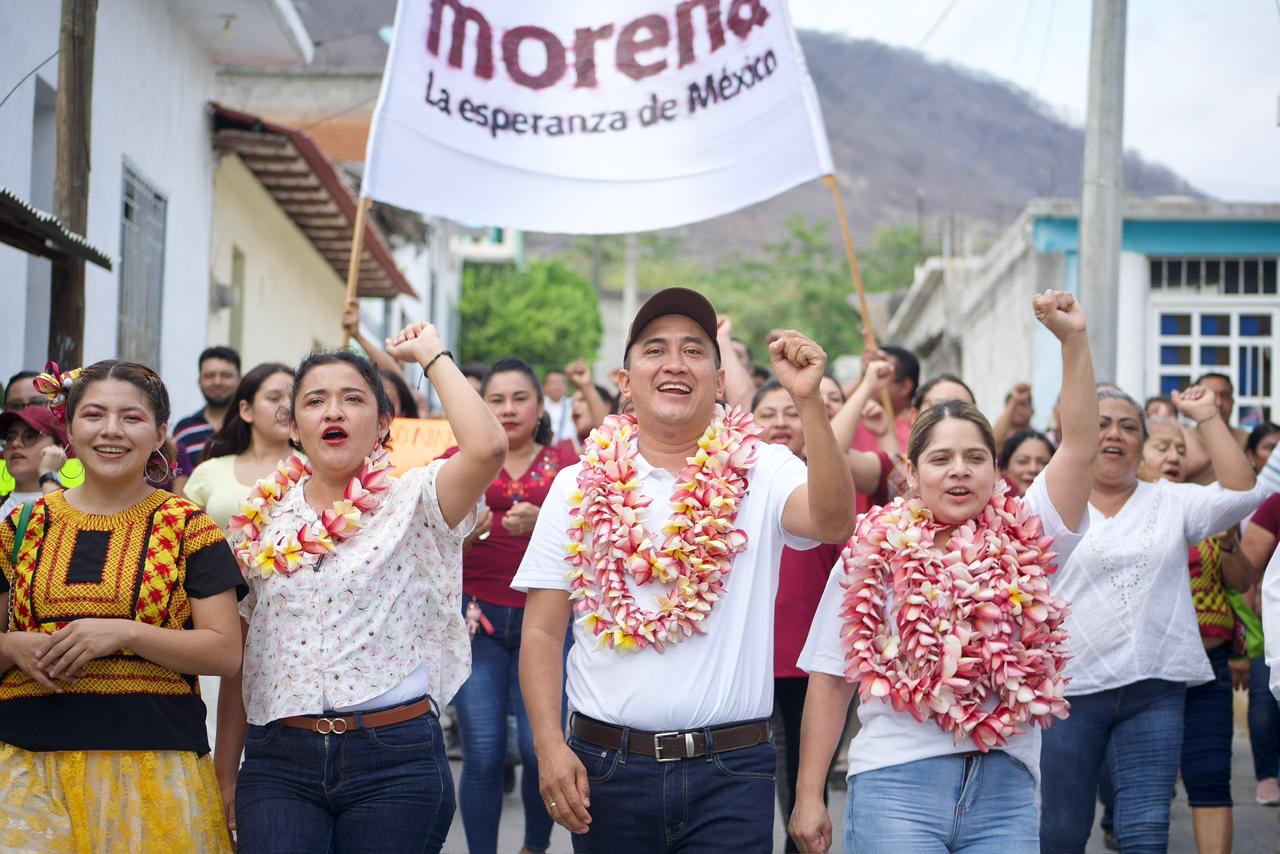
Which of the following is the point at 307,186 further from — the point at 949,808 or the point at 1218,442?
the point at 949,808

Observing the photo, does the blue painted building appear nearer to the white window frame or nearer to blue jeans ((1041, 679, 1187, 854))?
the white window frame

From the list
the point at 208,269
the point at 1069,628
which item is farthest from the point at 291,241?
the point at 1069,628

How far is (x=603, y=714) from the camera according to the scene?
160 inches

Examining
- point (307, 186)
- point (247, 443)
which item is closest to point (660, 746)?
point (247, 443)

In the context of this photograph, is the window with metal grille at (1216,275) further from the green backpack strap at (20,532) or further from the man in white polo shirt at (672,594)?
the green backpack strap at (20,532)

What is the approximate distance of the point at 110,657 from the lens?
12.8 feet

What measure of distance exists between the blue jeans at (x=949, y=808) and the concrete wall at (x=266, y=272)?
1106 cm

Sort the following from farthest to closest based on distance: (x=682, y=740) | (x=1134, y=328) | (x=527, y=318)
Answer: (x=527, y=318) → (x=1134, y=328) → (x=682, y=740)

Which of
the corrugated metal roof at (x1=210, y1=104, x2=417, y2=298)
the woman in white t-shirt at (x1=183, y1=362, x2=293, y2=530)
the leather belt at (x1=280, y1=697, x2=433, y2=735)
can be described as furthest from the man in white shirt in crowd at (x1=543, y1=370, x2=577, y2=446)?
the leather belt at (x1=280, y1=697, x2=433, y2=735)

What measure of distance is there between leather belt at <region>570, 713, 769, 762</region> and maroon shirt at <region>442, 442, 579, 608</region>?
2379 mm

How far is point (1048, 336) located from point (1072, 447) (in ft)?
49.2

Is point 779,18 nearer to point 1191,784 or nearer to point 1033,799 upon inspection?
point 1191,784

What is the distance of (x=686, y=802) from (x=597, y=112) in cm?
503

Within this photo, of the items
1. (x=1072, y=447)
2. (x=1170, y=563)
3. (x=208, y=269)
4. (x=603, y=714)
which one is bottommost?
(x=603, y=714)
